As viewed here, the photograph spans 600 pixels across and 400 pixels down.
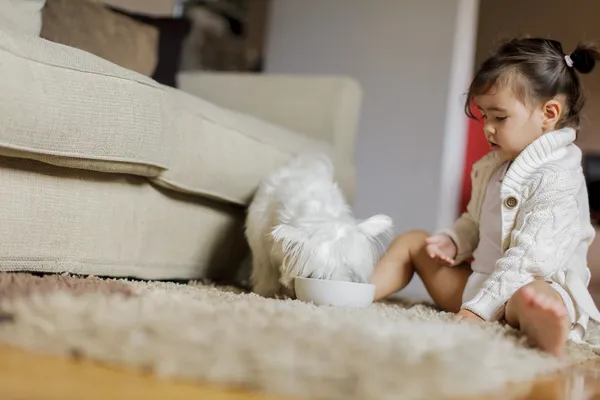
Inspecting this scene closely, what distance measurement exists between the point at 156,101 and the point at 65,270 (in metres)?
0.36

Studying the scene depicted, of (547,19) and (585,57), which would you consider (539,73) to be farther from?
(547,19)

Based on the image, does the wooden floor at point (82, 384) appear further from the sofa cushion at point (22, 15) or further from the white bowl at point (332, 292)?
the sofa cushion at point (22, 15)

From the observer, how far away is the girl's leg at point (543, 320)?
1.02 metres

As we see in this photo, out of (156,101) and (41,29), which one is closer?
(156,101)

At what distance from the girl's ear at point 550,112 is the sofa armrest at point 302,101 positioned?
71 centimetres

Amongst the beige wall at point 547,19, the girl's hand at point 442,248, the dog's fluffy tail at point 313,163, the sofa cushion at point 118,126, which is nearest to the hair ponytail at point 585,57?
the girl's hand at point 442,248

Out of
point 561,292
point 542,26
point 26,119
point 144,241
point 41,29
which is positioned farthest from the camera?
point 542,26

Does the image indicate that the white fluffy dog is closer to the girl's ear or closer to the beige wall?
the girl's ear

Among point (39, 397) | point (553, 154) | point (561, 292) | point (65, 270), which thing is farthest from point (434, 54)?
point (39, 397)

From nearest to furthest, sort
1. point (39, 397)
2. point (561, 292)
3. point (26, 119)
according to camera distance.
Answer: point (39, 397) < point (26, 119) < point (561, 292)

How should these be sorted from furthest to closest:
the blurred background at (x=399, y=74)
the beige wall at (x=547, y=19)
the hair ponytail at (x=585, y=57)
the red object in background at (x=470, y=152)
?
the beige wall at (x=547, y=19), the red object in background at (x=470, y=152), the blurred background at (x=399, y=74), the hair ponytail at (x=585, y=57)

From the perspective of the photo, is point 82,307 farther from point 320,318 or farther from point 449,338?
point 449,338

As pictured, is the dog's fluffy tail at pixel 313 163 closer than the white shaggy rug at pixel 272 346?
No

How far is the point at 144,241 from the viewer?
58.1 inches
